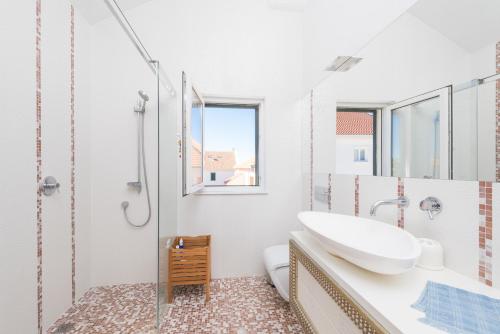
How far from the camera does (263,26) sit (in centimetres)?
212

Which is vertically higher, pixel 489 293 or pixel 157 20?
pixel 157 20

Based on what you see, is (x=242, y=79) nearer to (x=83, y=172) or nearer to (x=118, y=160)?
(x=118, y=160)

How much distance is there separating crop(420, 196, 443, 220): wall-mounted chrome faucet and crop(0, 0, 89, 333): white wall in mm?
1932

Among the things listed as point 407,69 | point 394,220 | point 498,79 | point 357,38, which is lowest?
point 394,220

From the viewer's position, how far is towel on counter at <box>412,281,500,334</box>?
1.72 feet

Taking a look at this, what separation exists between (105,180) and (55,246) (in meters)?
0.53

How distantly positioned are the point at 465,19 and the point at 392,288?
0.99m

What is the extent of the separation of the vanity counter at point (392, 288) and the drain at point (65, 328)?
1.56m

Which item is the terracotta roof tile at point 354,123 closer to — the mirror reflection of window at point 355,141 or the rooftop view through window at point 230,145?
the mirror reflection of window at point 355,141

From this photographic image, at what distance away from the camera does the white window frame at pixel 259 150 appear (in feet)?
6.97

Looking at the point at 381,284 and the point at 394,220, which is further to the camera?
the point at 394,220

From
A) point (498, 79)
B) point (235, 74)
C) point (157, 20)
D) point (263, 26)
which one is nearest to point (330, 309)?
point (498, 79)

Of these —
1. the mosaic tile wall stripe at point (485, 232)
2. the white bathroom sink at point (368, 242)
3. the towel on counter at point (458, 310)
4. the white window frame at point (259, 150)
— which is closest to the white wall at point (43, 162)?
the white window frame at point (259, 150)

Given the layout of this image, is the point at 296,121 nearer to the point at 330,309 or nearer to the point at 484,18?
the point at 484,18
